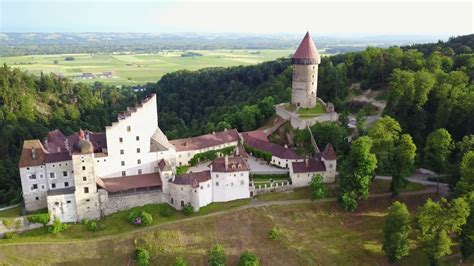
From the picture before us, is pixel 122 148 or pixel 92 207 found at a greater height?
pixel 122 148

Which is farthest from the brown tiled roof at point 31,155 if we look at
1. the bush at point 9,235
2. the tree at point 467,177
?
the tree at point 467,177

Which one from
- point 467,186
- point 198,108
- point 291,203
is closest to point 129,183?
point 291,203

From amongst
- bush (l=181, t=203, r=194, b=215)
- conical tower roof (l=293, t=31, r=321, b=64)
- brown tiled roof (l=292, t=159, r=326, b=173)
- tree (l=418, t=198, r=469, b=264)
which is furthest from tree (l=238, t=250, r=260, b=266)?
conical tower roof (l=293, t=31, r=321, b=64)

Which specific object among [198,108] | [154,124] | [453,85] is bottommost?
[198,108]

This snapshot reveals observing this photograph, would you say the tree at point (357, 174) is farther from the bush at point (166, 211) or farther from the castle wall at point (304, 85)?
the castle wall at point (304, 85)

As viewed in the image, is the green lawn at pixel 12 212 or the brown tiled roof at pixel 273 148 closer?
the green lawn at pixel 12 212

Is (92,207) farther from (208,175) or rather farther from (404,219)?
(404,219)
